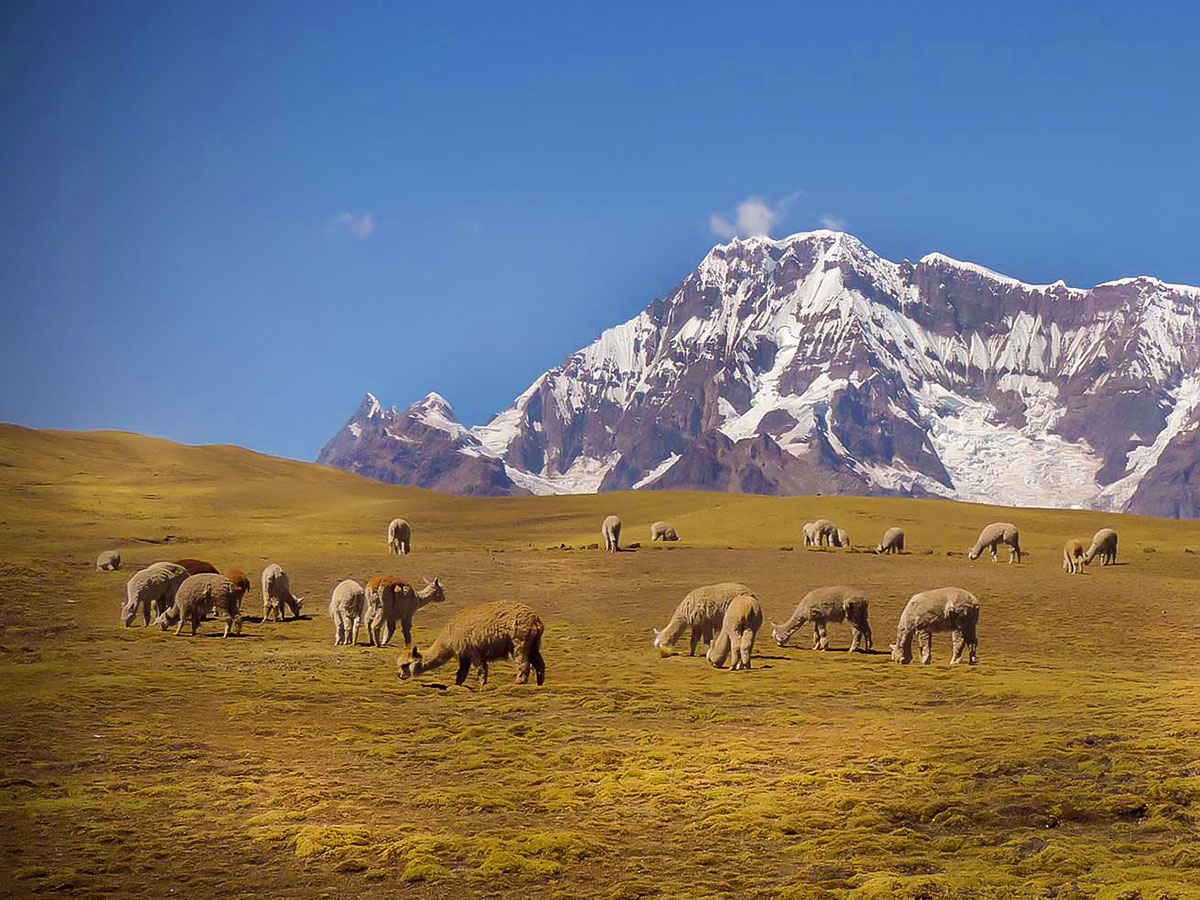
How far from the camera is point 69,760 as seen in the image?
60.8 ft

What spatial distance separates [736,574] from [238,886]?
1652 inches

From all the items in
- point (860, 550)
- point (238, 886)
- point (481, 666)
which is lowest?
point (238, 886)

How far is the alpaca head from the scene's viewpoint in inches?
1038

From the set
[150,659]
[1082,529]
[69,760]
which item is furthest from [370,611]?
[1082,529]

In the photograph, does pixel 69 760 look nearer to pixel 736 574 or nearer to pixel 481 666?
pixel 481 666

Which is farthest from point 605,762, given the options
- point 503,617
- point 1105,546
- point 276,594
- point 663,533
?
point 663,533

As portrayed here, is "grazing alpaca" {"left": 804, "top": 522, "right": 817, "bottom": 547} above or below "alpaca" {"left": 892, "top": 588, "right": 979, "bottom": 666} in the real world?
above

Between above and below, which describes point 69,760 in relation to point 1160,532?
below

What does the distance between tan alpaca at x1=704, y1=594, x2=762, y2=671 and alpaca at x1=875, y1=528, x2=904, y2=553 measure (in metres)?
38.4

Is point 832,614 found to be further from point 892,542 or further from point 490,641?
point 892,542

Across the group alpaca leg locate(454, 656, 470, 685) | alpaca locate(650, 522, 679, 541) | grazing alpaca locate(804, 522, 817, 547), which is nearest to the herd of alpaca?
alpaca leg locate(454, 656, 470, 685)

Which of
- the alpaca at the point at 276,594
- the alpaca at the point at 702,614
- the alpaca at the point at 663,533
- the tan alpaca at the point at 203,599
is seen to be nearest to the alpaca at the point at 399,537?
the alpaca at the point at 663,533

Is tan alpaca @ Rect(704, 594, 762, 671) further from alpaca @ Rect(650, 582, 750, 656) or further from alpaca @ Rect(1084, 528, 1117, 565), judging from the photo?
alpaca @ Rect(1084, 528, 1117, 565)

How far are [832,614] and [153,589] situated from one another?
21.2m
